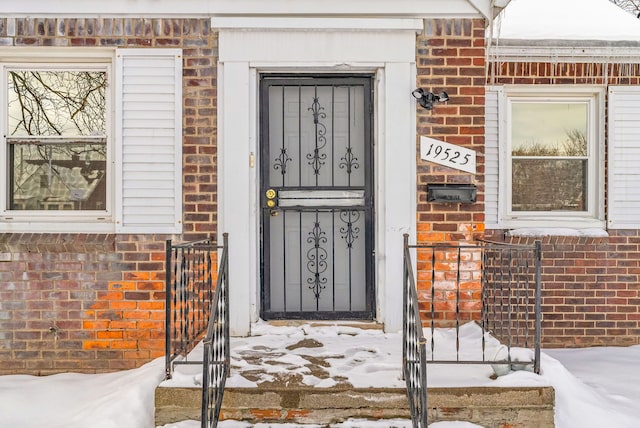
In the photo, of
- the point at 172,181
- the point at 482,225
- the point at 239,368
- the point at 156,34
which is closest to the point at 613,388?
the point at 482,225

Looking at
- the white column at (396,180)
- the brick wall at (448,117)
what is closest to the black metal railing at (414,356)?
the white column at (396,180)

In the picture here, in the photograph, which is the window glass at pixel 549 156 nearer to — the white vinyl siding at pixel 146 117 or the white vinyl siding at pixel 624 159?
the white vinyl siding at pixel 624 159

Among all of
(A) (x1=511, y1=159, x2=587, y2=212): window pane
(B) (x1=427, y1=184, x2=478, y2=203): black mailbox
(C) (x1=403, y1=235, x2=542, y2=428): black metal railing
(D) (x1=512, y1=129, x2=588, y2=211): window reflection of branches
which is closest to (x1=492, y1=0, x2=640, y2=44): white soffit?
(D) (x1=512, y1=129, x2=588, y2=211): window reflection of branches

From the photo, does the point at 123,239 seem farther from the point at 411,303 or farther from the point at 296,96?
the point at 411,303

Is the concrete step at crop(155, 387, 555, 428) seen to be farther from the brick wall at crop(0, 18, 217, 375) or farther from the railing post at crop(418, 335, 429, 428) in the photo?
the brick wall at crop(0, 18, 217, 375)

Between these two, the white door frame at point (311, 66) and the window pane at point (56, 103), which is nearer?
the white door frame at point (311, 66)

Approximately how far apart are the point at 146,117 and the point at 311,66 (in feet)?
4.63

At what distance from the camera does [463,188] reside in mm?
4391

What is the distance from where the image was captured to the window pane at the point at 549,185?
5348 mm

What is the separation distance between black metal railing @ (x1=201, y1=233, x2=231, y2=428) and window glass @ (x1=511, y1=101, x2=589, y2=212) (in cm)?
321

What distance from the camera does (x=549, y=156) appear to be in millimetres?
5359

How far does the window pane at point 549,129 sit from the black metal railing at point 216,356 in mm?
3332

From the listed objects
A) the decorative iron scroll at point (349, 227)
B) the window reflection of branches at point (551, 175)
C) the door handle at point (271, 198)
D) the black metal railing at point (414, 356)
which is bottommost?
the black metal railing at point (414, 356)

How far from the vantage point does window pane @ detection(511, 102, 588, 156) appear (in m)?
5.35
